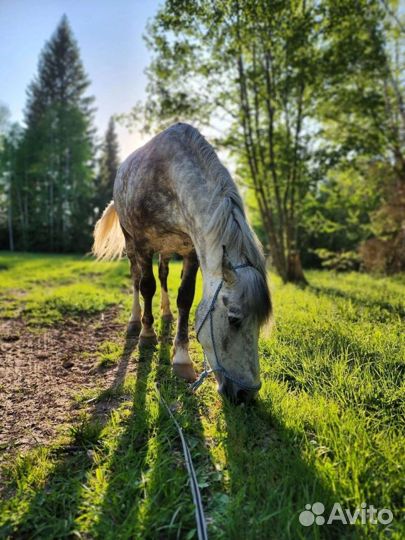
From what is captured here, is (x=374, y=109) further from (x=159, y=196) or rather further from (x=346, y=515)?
(x=346, y=515)

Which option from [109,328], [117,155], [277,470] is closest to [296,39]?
[109,328]

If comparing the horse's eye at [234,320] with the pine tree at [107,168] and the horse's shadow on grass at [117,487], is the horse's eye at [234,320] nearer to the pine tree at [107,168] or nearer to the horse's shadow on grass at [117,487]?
the horse's shadow on grass at [117,487]

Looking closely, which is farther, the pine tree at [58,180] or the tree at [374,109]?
the pine tree at [58,180]

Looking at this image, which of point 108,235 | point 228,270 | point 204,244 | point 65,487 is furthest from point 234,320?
point 108,235

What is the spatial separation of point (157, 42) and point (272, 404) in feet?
34.0

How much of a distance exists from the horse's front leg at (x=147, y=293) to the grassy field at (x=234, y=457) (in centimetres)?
72

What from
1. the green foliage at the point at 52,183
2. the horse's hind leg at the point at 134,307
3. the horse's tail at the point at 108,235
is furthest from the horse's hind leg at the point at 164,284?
the green foliage at the point at 52,183

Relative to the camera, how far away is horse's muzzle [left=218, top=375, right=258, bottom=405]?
7.48ft

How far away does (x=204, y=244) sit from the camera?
2.72 m

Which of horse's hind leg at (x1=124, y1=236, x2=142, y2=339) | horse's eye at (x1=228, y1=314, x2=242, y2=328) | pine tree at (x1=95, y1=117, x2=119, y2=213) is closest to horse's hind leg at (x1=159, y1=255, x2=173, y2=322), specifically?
horse's hind leg at (x1=124, y1=236, x2=142, y2=339)

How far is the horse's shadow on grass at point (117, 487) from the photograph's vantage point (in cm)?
148

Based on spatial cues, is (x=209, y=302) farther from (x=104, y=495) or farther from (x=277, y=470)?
(x=104, y=495)

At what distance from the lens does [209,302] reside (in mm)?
2467

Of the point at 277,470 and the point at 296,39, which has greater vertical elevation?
the point at 296,39
